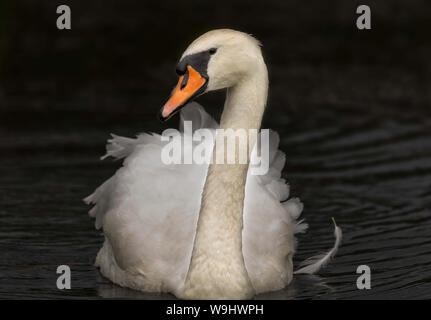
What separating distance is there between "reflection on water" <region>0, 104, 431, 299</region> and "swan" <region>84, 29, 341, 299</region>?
0.21m

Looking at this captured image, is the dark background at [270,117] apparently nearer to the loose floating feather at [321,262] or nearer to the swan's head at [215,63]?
the loose floating feather at [321,262]

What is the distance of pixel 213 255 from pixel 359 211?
125 inches

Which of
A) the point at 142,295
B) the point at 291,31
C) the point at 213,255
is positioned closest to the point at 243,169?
the point at 213,255

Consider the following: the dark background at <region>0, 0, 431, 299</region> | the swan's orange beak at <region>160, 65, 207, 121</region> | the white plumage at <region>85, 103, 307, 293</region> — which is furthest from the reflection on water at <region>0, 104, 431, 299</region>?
the swan's orange beak at <region>160, 65, 207, 121</region>

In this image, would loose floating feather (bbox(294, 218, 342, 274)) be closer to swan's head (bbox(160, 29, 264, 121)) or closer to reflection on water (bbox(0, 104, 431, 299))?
reflection on water (bbox(0, 104, 431, 299))

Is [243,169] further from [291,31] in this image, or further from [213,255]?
[291,31]

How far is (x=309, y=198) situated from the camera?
34.5 feet

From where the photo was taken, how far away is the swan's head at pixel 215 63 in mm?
6941

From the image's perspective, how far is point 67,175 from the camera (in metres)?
11.0

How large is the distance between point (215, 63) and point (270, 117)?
6280 mm

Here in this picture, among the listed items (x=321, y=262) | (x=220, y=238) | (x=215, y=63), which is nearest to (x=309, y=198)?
(x=321, y=262)

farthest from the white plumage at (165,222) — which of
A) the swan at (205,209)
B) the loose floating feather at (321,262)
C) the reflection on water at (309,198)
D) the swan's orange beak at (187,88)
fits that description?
the swan's orange beak at (187,88)

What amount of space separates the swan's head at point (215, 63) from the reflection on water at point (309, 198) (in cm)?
155

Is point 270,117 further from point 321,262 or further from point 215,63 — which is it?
point 215,63
